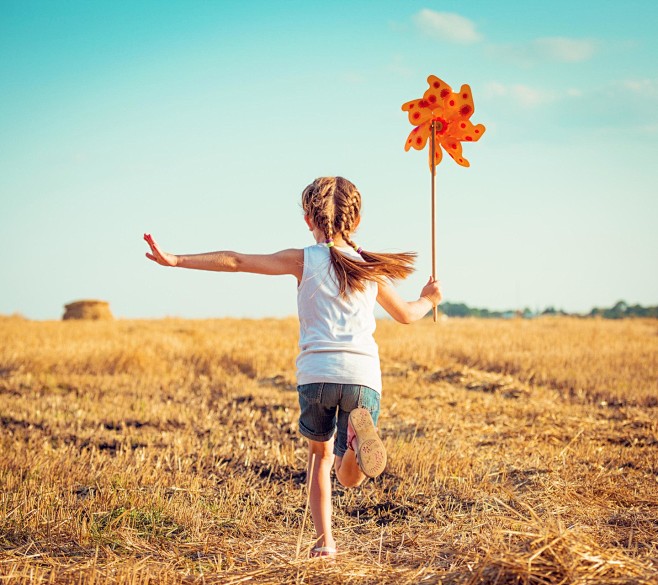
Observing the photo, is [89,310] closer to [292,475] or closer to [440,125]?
[292,475]

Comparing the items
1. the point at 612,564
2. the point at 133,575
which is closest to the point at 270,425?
the point at 133,575

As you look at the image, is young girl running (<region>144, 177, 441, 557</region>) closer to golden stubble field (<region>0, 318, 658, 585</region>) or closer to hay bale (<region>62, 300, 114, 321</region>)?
golden stubble field (<region>0, 318, 658, 585</region>)

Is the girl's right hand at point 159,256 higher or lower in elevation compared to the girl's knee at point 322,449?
higher

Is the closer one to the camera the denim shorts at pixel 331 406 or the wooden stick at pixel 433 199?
the denim shorts at pixel 331 406

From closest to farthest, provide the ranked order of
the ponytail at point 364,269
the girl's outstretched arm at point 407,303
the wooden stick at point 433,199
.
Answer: the ponytail at point 364,269 < the girl's outstretched arm at point 407,303 < the wooden stick at point 433,199

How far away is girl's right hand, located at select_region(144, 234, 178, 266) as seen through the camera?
3996mm

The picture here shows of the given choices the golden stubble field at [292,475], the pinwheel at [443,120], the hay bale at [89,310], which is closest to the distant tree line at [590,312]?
the hay bale at [89,310]

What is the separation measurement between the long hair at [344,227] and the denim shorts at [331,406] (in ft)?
1.74

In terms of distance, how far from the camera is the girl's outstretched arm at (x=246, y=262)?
13.4ft

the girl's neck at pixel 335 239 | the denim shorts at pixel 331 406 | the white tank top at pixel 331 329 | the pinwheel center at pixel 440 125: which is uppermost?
the pinwheel center at pixel 440 125

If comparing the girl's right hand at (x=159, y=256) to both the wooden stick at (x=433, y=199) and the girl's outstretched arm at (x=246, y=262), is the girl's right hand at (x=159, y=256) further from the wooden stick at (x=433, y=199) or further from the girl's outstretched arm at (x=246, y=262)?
the wooden stick at (x=433, y=199)

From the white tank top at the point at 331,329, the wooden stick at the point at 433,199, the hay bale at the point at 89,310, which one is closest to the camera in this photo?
the white tank top at the point at 331,329

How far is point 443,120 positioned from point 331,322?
87.7 inches

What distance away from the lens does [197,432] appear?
8.20 meters
